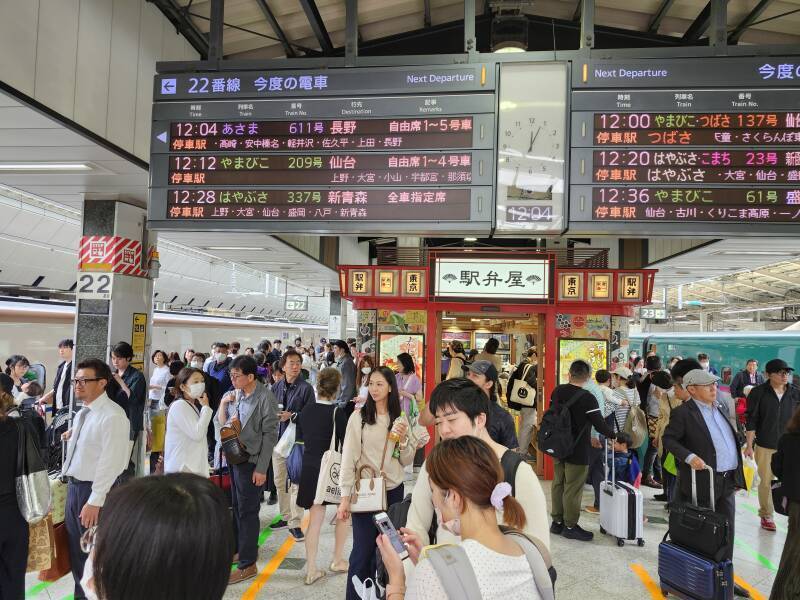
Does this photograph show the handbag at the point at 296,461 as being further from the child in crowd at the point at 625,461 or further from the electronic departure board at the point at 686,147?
the child in crowd at the point at 625,461

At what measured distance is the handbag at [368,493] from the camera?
11.4 feet

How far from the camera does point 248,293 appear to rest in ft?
68.1

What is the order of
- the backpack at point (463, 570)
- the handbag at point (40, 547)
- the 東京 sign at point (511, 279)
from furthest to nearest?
the 東京 sign at point (511, 279)
the handbag at point (40, 547)
the backpack at point (463, 570)

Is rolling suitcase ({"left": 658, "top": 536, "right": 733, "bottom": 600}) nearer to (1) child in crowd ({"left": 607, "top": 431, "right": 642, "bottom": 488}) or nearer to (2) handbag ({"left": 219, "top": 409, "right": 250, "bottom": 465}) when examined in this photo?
(1) child in crowd ({"left": 607, "top": 431, "right": 642, "bottom": 488})

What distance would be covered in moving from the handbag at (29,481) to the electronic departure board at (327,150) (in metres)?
1.70

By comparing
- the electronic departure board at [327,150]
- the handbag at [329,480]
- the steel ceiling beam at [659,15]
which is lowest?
the handbag at [329,480]

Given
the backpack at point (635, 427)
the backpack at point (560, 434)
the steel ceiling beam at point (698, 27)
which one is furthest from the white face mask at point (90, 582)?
the backpack at point (635, 427)

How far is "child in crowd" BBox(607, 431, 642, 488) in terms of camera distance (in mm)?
5957

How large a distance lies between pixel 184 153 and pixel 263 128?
62 cm

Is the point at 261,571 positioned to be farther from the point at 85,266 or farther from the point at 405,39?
the point at 405,39

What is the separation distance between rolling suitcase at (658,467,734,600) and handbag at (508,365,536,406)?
3916 millimetres

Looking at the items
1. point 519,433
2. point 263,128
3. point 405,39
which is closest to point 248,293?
point 519,433

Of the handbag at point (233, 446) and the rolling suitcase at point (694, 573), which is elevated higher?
the handbag at point (233, 446)

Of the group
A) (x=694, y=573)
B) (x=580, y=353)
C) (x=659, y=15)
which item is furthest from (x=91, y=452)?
(x=580, y=353)
